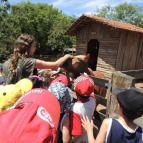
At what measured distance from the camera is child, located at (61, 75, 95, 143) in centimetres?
160

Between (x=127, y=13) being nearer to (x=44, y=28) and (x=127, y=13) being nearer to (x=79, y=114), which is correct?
(x=44, y=28)

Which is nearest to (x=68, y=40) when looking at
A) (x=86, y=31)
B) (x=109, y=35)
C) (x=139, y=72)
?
(x=86, y=31)

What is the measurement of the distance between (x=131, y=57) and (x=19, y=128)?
9.65 meters

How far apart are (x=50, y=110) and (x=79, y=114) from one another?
90cm

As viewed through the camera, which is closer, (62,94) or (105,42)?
(62,94)

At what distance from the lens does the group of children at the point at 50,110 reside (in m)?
0.74

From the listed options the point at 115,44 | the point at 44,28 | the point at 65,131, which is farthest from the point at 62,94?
the point at 44,28

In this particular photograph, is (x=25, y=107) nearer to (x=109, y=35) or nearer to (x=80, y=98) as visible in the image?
(x=80, y=98)

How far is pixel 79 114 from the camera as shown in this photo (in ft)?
5.83

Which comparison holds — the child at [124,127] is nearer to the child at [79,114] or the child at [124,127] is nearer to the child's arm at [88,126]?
the child's arm at [88,126]

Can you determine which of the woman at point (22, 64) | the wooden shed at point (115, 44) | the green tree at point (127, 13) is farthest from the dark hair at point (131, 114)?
the green tree at point (127, 13)

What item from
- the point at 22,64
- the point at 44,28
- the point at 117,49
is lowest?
the point at 117,49

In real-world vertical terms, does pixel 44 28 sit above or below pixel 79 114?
above

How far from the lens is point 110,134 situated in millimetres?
1345
